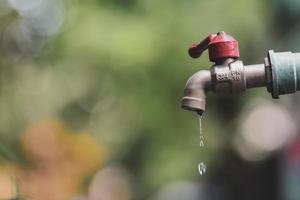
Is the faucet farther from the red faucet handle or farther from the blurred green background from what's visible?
the blurred green background

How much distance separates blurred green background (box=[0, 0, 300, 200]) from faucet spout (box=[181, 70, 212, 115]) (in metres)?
1.55

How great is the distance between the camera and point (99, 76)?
3969mm

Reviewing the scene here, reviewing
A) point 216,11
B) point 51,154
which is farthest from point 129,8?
point 51,154

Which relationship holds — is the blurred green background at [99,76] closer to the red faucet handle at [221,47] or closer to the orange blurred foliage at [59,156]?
the orange blurred foliage at [59,156]

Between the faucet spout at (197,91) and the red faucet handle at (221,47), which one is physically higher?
the red faucet handle at (221,47)

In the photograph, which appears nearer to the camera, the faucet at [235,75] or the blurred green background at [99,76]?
the faucet at [235,75]

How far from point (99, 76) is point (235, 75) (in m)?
2.57

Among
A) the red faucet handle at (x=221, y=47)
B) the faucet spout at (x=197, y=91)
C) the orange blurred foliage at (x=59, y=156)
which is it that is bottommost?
the orange blurred foliage at (x=59, y=156)

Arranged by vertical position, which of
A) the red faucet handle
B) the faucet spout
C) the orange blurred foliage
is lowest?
the orange blurred foliage

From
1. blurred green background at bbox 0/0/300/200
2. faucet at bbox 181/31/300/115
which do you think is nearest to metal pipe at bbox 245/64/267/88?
faucet at bbox 181/31/300/115

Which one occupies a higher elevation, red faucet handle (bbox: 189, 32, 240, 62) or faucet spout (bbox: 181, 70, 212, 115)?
red faucet handle (bbox: 189, 32, 240, 62)

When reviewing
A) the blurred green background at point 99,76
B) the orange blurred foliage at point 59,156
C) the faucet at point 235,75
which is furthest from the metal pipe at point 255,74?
the orange blurred foliage at point 59,156

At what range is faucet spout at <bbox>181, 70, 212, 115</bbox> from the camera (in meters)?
1.45

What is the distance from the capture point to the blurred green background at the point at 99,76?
3611 mm
